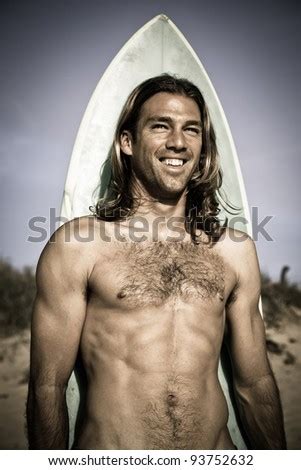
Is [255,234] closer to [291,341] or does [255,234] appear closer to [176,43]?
[176,43]

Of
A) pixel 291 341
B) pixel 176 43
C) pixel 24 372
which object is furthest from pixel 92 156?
pixel 291 341

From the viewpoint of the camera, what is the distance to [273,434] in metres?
2.17

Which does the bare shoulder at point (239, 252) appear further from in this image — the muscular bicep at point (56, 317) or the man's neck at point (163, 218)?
the muscular bicep at point (56, 317)

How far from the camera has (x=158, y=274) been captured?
2033 mm

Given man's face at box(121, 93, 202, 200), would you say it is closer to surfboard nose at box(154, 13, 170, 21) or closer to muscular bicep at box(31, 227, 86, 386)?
muscular bicep at box(31, 227, 86, 386)

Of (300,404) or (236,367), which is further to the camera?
(300,404)

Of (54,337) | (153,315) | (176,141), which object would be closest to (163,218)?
(176,141)

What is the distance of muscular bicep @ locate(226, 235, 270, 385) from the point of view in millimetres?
2205

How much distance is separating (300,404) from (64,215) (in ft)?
15.7

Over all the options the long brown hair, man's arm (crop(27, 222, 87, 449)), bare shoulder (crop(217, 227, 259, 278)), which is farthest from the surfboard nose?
man's arm (crop(27, 222, 87, 449))

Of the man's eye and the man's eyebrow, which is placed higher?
the man's eyebrow

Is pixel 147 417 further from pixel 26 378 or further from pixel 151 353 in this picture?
pixel 26 378

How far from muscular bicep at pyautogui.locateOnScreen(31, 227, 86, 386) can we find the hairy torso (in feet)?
0.27

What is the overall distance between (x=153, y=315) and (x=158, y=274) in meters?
0.20
